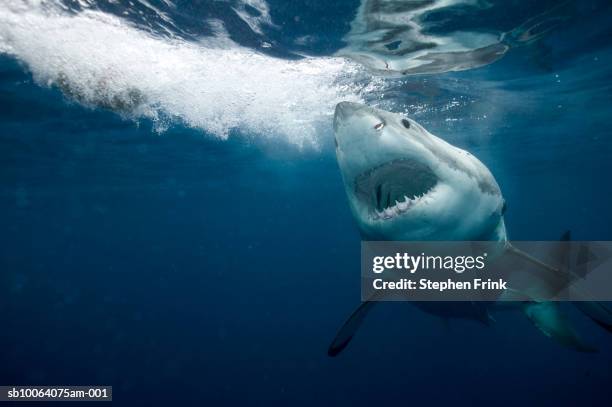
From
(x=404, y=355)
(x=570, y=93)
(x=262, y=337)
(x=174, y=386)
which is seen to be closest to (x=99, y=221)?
(x=262, y=337)

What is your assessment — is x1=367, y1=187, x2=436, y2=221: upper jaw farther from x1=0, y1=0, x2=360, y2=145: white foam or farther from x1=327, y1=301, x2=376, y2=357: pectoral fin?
x1=0, y1=0, x2=360, y2=145: white foam

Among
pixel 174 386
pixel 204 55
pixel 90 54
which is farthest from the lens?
pixel 174 386

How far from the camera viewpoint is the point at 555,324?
4254 mm

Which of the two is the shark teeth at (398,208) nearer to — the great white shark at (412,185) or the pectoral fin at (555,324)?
the great white shark at (412,185)

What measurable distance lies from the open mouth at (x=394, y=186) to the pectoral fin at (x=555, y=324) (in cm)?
230

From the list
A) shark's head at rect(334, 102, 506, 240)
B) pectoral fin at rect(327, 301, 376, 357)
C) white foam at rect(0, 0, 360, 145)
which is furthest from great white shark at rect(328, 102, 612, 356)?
white foam at rect(0, 0, 360, 145)

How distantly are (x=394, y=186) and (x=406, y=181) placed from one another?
0.12 metres

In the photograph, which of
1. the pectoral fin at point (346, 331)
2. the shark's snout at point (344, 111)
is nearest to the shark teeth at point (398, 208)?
the shark's snout at point (344, 111)

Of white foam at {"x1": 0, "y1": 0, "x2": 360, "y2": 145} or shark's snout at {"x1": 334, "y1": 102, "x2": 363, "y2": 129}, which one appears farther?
white foam at {"x1": 0, "y1": 0, "x2": 360, "y2": 145}

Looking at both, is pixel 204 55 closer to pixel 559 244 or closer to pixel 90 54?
pixel 90 54

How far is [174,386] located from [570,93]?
27.7m

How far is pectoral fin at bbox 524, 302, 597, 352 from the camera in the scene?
13.4 feet

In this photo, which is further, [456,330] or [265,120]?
[456,330]

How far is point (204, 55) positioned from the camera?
9516 millimetres
